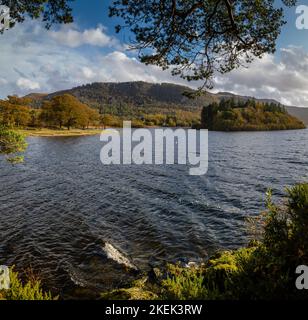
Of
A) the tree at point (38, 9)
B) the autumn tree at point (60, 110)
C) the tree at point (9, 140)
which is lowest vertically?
the tree at point (9, 140)

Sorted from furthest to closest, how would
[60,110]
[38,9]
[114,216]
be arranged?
1. [60,110]
2. [114,216]
3. [38,9]

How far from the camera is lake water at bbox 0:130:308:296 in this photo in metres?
14.8

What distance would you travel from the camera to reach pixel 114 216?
22250mm

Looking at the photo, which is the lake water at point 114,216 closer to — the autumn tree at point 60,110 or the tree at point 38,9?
the tree at point 38,9

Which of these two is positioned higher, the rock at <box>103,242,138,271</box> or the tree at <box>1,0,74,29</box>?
the tree at <box>1,0,74,29</box>

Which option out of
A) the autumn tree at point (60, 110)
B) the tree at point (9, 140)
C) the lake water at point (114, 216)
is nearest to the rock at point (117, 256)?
the lake water at point (114, 216)

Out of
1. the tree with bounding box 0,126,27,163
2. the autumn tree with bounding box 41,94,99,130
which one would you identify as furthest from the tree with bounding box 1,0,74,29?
the autumn tree with bounding box 41,94,99,130

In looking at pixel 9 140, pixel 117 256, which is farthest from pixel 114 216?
pixel 9 140

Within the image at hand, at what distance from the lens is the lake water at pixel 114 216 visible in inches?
584

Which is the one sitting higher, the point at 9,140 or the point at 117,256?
the point at 9,140

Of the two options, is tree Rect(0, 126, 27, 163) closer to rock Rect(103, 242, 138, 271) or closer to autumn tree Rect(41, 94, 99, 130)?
rock Rect(103, 242, 138, 271)

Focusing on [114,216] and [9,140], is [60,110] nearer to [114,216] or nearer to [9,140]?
[114,216]
